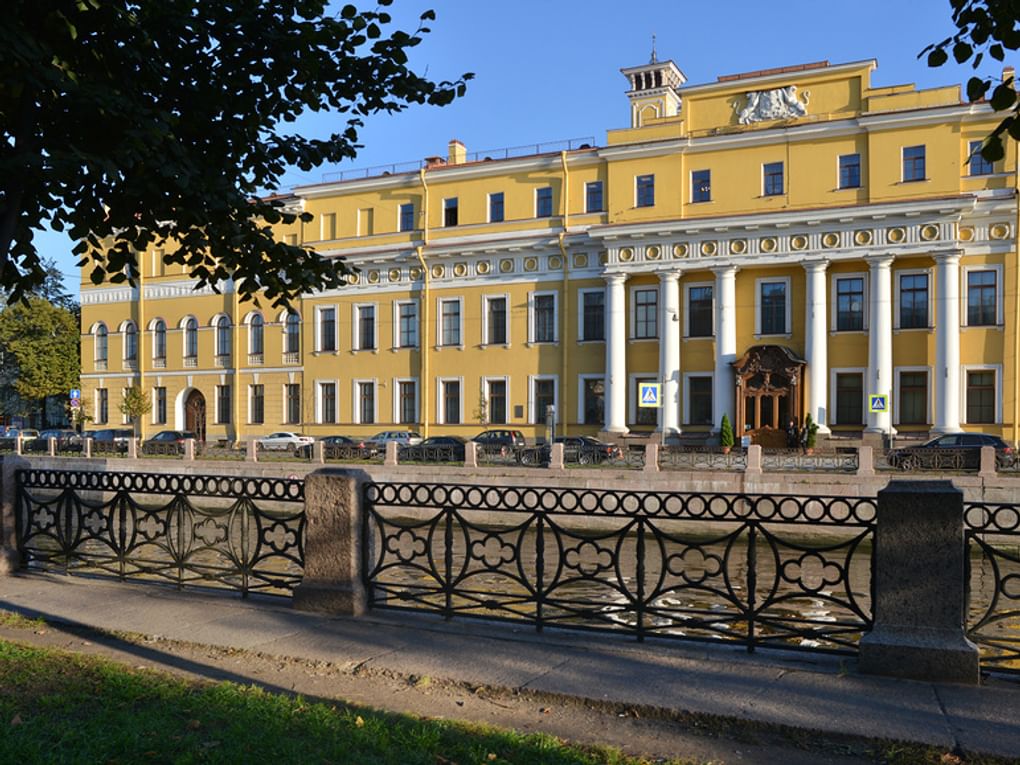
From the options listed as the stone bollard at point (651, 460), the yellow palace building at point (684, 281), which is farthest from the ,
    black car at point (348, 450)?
the stone bollard at point (651, 460)

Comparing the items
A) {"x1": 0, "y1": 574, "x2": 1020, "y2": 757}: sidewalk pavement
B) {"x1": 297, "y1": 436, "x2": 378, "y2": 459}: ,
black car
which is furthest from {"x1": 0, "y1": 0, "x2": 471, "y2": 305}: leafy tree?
{"x1": 297, "y1": 436, "x2": 378, "y2": 459}: ,
    black car

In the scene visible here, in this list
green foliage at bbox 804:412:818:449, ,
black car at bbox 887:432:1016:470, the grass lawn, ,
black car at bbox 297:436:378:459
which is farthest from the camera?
green foliage at bbox 804:412:818:449

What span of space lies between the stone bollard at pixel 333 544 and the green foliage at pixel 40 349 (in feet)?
186

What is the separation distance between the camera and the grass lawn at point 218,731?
3729mm

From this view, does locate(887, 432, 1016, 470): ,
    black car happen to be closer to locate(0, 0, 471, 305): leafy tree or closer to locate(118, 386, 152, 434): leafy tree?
locate(0, 0, 471, 305): leafy tree

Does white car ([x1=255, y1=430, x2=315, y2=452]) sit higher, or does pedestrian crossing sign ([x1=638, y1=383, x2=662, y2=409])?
pedestrian crossing sign ([x1=638, y1=383, x2=662, y2=409])

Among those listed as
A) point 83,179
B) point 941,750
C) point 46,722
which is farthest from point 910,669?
point 83,179

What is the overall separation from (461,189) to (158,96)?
30214 millimetres

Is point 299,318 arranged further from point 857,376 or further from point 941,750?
point 941,750

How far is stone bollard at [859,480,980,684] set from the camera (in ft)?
16.2

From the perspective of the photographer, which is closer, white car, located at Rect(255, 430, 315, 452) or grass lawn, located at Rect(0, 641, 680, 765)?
grass lawn, located at Rect(0, 641, 680, 765)

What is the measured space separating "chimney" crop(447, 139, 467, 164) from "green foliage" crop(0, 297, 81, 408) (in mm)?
32539

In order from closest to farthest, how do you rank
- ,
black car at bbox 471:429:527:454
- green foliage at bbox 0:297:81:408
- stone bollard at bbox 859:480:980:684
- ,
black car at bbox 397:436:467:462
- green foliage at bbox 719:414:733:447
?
stone bollard at bbox 859:480:980:684, ,
    black car at bbox 397:436:467:462, green foliage at bbox 719:414:733:447, ,
    black car at bbox 471:429:527:454, green foliage at bbox 0:297:81:408

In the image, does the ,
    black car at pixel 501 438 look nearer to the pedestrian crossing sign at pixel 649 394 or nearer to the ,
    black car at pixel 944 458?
the pedestrian crossing sign at pixel 649 394
